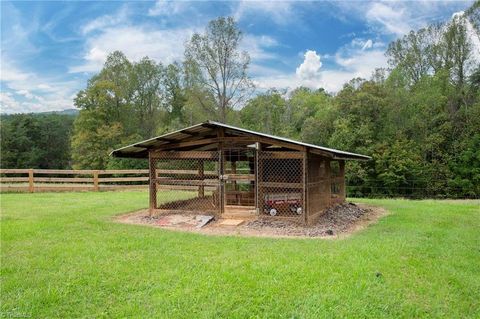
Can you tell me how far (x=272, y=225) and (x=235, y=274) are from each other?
3533 mm

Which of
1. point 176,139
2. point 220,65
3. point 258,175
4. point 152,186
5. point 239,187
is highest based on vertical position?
point 220,65

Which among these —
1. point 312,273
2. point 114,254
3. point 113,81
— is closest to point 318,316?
point 312,273

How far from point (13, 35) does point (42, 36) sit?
1001mm

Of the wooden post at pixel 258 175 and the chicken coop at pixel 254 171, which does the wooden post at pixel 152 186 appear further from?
the wooden post at pixel 258 175

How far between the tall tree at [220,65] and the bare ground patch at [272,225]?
1603cm

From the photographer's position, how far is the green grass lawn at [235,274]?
3.85 m

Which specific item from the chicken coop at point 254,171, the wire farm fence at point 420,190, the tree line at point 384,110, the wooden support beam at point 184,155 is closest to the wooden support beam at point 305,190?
the chicken coop at point 254,171

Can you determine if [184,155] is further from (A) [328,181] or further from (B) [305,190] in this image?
(A) [328,181]

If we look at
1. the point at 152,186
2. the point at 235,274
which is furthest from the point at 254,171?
the point at 235,274

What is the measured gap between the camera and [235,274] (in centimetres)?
471

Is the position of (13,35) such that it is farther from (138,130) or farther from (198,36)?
(138,130)

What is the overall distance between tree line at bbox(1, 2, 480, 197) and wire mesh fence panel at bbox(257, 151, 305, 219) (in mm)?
12797

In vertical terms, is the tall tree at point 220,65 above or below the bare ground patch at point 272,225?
above

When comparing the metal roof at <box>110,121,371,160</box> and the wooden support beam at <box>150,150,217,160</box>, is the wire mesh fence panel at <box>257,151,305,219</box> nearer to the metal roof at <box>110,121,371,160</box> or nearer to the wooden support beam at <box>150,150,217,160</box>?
the metal roof at <box>110,121,371,160</box>
